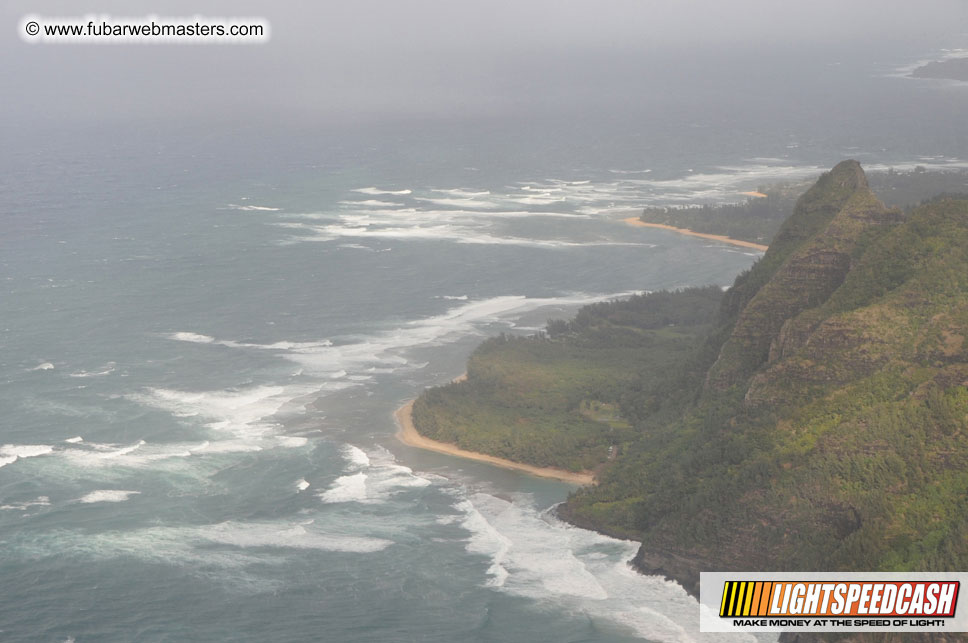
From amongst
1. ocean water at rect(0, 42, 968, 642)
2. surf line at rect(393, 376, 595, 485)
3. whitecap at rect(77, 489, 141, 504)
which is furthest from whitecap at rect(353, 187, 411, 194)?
whitecap at rect(77, 489, 141, 504)

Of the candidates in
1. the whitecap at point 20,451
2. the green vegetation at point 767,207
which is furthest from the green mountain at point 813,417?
the green vegetation at point 767,207

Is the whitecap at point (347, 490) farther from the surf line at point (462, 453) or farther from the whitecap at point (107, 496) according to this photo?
the whitecap at point (107, 496)

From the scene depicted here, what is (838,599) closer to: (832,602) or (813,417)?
(832,602)

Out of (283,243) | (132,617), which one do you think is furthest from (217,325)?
(132,617)

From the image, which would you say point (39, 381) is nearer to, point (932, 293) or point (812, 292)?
point (812, 292)

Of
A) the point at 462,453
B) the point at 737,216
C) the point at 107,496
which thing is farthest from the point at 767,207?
the point at 107,496
